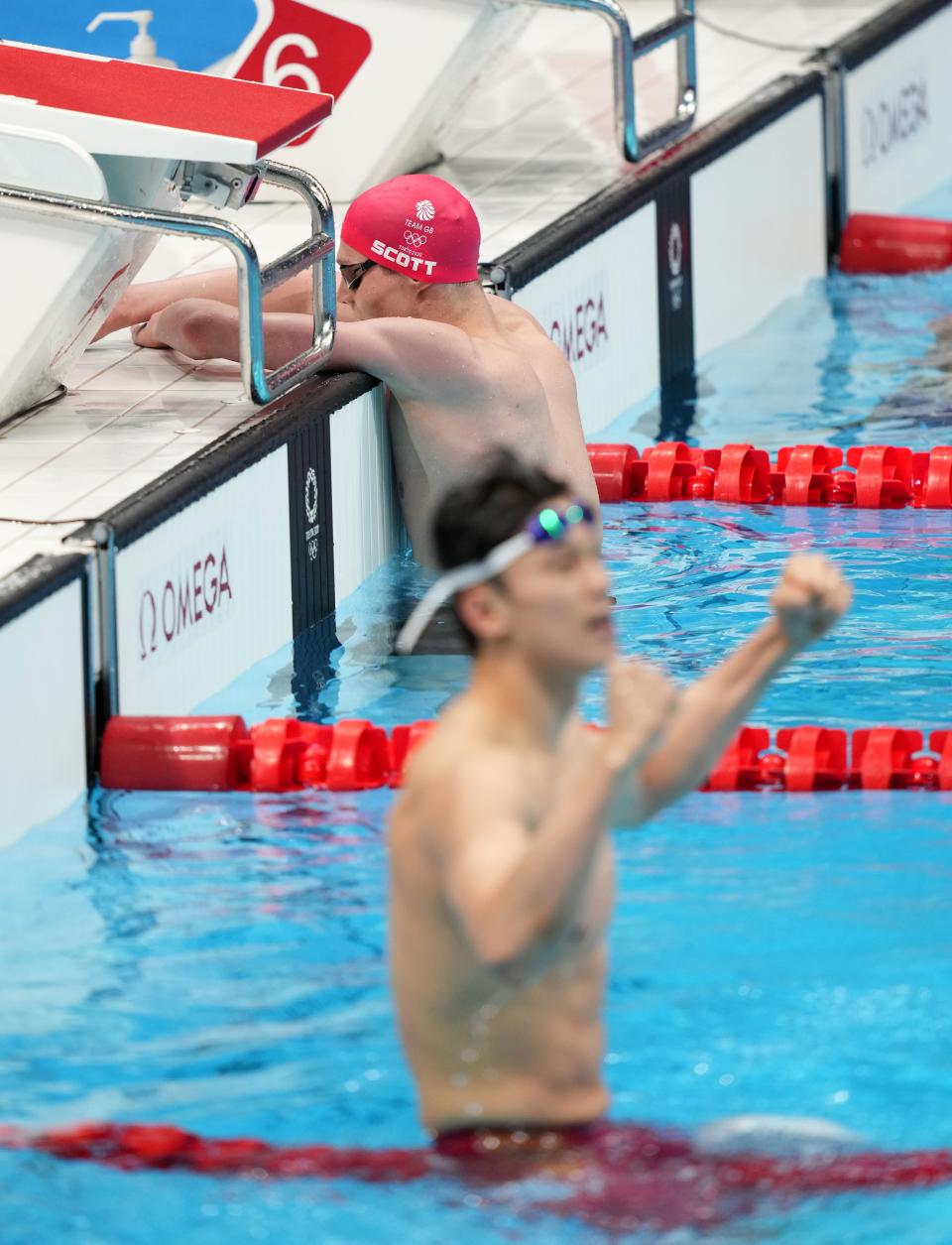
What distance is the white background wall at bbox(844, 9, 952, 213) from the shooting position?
8562 millimetres

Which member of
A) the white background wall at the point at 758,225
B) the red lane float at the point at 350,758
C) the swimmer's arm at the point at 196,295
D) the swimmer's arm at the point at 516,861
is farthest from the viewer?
the white background wall at the point at 758,225

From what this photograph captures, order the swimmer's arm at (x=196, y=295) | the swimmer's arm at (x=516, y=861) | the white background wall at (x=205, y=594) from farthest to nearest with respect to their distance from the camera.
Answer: the swimmer's arm at (x=196, y=295)
the white background wall at (x=205, y=594)
the swimmer's arm at (x=516, y=861)

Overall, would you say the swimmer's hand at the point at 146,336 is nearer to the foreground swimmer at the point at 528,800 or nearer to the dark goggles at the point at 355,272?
the dark goggles at the point at 355,272

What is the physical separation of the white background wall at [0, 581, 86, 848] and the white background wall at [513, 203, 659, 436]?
2.39 meters

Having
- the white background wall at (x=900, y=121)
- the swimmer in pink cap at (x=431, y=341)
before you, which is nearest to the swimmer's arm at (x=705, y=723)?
the swimmer in pink cap at (x=431, y=341)

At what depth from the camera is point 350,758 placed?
161 inches

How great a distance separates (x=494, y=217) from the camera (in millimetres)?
6555

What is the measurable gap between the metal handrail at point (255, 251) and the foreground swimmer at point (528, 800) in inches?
83.9

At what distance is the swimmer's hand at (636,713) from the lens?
229 centimetres

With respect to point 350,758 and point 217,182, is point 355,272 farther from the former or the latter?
point 350,758

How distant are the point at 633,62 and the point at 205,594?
2892 millimetres

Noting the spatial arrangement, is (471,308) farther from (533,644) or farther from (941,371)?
(533,644)

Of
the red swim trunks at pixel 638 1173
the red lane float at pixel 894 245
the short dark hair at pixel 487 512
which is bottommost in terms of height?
the red lane float at pixel 894 245

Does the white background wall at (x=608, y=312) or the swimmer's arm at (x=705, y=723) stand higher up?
the swimmer's arm at (x=705, y=723)
